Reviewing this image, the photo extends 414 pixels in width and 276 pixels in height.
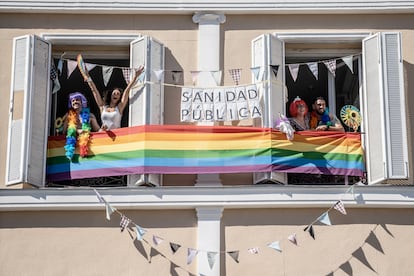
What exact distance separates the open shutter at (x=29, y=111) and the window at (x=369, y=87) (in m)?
2.73

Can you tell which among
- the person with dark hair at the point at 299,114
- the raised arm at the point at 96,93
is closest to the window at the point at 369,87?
the person with dark hair at the point at 299,114

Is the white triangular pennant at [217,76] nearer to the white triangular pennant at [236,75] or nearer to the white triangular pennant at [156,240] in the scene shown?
the white triangular pennant at [236,75]

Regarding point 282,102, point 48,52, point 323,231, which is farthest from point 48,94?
point 323,231

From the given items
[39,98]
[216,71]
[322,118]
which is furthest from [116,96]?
[322,118]

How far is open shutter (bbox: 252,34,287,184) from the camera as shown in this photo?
1459 centimetres

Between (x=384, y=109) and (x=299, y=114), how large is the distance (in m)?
1.18

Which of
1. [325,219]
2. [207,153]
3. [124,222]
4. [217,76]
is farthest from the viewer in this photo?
[217,76]

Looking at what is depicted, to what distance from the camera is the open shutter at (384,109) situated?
1449 centimetres

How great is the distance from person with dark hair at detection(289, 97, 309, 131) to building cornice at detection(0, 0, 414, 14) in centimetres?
122

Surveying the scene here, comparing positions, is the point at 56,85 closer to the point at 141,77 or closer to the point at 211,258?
the point at 141,77

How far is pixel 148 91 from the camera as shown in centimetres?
1483

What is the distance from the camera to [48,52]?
49.7ft

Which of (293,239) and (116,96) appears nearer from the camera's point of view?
(293,239)

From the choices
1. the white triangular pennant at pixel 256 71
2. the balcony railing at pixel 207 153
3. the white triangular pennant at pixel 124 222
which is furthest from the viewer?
the white triangular pennant at pixel 256 71
